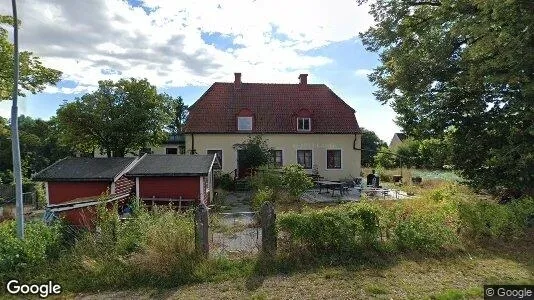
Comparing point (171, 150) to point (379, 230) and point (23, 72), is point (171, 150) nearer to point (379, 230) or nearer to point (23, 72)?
point (23, 72)

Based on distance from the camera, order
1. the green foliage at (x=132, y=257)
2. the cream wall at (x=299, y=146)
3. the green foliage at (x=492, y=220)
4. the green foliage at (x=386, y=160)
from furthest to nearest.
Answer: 1. the green foliage at (x=386, y=160)
2. the cream wall at (x=299, y=146)
3. the green foliage at (x=492, y=220)
4. the green foliage at (x=132, y=257)

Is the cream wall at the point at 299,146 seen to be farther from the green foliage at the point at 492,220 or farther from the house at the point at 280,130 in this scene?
the green foliage at the point at 492,220

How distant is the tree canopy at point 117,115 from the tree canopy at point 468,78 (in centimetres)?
1521

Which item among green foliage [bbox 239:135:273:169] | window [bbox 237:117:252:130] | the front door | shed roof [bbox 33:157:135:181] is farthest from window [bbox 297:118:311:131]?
shed roof [bbox 33:157:135:181]

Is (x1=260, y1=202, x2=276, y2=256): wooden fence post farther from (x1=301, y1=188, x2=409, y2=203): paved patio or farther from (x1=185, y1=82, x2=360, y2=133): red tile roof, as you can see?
(x1=185, y1=82, x2=360, y2=133): red tile roof

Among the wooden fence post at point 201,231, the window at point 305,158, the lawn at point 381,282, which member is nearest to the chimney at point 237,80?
the window at point 305,158

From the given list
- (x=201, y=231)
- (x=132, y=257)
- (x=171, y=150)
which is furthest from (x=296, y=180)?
(x=171, y=150)

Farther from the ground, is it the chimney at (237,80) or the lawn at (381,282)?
the chimney at (237,80)

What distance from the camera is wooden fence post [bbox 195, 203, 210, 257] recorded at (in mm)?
6773

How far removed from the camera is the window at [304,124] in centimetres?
2706

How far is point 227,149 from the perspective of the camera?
26.0 m

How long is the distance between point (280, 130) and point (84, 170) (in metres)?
15.3

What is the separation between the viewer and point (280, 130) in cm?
2658

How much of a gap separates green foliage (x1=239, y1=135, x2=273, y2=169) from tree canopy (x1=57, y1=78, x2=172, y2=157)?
6.19 m
